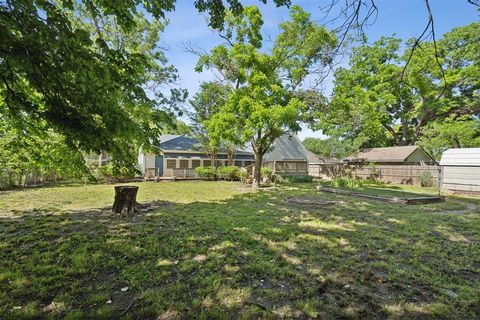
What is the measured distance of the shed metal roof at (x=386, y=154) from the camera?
78.8ft

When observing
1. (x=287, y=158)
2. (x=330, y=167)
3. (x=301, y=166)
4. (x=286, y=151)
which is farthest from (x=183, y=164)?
(x=330, y=167)

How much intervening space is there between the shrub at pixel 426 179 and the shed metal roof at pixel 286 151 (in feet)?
40.8

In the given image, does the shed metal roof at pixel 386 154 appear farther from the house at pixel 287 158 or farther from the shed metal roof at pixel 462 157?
the shed metal roof at pixel 462 157

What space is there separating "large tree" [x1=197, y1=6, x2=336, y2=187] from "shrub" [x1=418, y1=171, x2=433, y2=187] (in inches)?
407

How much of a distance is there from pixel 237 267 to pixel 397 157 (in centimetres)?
2529

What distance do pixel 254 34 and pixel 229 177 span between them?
446 inches

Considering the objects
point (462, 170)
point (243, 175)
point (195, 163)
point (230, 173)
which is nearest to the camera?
point (462, 170)

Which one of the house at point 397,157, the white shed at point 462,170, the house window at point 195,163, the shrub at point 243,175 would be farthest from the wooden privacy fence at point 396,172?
the house window at point 195,163

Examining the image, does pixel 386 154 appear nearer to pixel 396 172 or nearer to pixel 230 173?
pixel 396 172

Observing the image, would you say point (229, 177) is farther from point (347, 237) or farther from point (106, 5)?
point (106, 5)

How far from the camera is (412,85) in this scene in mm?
27141

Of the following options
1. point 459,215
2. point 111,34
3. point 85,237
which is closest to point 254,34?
point 111,34

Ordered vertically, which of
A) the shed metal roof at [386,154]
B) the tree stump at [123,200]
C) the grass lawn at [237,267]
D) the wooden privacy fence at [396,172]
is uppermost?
the shed metal roof at [386,154]

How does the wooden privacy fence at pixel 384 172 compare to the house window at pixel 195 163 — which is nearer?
the wooden privacy fence at pixel 384 172
